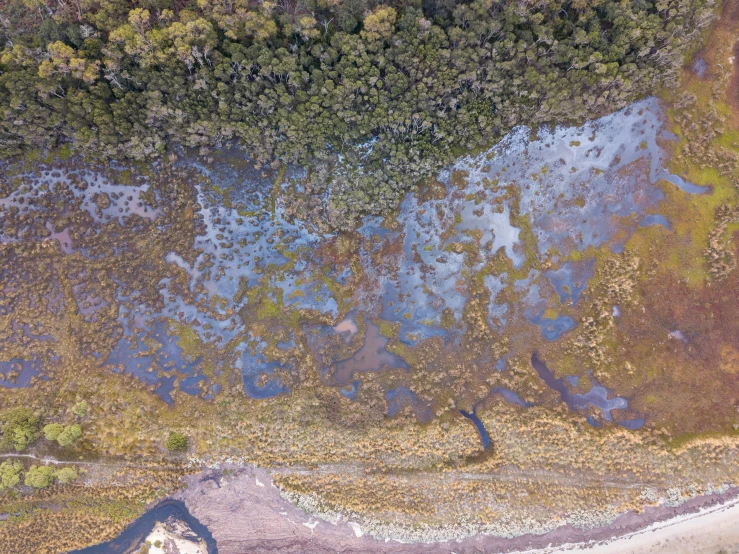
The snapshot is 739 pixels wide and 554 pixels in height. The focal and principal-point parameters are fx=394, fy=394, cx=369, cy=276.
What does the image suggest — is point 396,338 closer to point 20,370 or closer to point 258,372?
point 258,372

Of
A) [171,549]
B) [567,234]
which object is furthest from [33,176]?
[567,234]

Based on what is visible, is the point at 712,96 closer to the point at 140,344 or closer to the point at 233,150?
the point at 233,150

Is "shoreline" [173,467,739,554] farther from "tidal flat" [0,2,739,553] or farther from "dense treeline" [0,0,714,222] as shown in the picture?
"dense treeline" [0,0,714,222]

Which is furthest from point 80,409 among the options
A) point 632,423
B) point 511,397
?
point 632,423

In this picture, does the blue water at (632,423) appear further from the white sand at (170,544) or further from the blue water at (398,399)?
the white sand at (170,544)

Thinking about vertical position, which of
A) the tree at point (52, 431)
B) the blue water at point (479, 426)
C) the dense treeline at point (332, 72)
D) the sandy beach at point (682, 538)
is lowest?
the sandy beach at point (682, 538)

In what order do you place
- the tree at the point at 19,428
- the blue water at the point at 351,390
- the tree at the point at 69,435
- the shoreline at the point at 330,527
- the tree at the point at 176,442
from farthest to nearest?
the blue water at the point at 351,390 → the tree at the point at 176,442 → the tree at the point at 19,428 → the shoreline at the point at 330,527 → the tree at the point at 69,435

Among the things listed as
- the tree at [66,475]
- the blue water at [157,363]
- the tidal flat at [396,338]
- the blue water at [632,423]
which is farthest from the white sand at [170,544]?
the blue water at [632,423]
